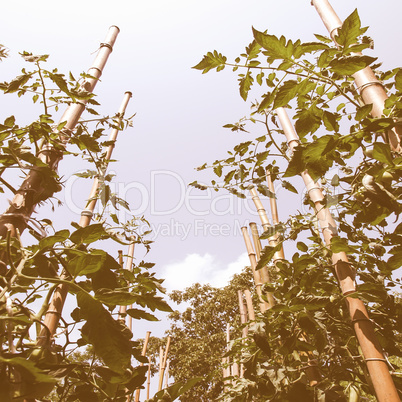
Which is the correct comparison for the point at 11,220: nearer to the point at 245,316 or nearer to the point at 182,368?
the point at 245,316

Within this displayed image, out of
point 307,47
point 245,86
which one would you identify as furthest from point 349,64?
point 245,86

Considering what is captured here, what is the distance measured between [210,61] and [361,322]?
114 centimetres

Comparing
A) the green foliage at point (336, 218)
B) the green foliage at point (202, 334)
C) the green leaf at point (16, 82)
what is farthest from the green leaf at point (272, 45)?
the green foliage at point (202, 334)

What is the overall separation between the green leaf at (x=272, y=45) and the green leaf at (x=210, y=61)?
0.27 meters

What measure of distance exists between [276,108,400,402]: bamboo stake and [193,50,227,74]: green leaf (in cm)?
78

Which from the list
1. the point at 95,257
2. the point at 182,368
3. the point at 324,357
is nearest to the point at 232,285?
the point at 182,368

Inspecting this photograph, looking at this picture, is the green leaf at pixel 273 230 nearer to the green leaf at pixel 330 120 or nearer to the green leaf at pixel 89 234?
the green leaf at pixel 330 120

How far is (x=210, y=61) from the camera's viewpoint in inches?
50.9

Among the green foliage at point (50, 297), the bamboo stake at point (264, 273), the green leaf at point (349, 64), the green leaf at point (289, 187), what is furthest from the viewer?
the bamboo stake at point (264, 273)

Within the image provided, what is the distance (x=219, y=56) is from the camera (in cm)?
129

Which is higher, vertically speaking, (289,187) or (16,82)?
(16,82)

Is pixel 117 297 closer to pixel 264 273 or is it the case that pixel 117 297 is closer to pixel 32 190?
pixel 32 190

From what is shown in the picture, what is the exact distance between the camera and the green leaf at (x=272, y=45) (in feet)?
3.26

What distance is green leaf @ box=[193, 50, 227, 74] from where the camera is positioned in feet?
4.19
